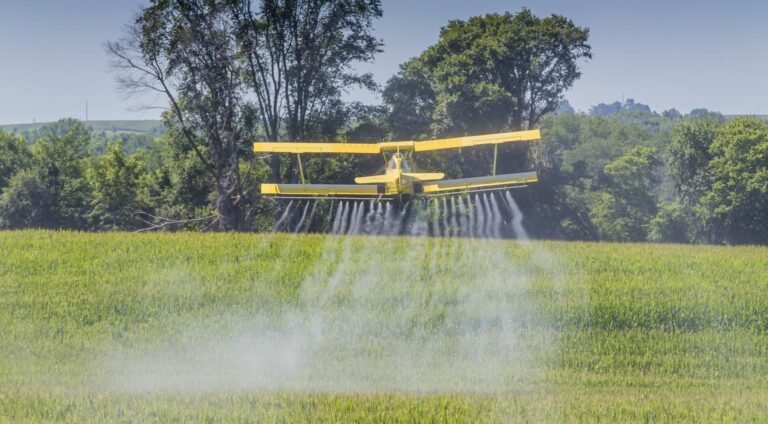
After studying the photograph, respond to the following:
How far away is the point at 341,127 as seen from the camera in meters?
51.1

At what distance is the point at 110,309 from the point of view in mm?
23562

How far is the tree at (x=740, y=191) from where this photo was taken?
192 ft

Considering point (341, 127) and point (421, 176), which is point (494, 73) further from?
point (421, 176)

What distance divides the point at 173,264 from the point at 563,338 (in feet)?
Answer: 39.5

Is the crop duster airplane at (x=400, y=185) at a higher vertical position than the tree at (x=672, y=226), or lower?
higher

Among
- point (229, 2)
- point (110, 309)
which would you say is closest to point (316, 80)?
point (229, 2)

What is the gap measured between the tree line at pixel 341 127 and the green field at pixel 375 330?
1977 centimetres

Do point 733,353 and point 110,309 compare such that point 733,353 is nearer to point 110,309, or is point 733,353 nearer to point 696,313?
point 696,313

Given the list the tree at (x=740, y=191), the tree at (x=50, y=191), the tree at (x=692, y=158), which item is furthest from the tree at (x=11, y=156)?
the tree at (x=740, y=191)

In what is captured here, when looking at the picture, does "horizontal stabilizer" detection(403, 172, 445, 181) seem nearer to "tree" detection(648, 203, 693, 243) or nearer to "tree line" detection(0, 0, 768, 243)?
"tree line" detection(0, 0, 768, 243)

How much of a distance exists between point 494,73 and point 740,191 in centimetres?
1959

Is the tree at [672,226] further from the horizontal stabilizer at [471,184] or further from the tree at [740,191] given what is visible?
the horizontal stabilizer at [471,184]

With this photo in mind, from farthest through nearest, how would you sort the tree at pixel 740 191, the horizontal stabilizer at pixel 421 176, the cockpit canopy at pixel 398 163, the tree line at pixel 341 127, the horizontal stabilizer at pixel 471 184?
the tree at pixel 740 191 → the tree line at pixel 341 127 → the cockpit canopy at pixel 398 163 → the horizontal stabilizer at pixel 421 176 → the horizontal stabilizer at pixel 471 184

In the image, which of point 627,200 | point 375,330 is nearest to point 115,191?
point 627,200
